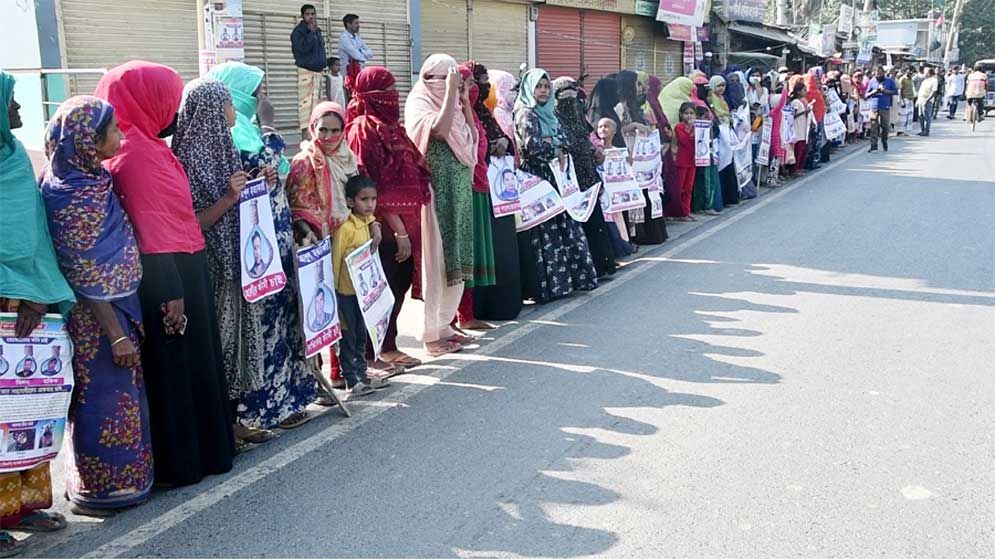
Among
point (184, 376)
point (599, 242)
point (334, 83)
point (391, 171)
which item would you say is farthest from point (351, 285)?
point (334, 83)

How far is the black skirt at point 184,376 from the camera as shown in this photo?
3959 millimetres

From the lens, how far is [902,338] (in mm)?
6297

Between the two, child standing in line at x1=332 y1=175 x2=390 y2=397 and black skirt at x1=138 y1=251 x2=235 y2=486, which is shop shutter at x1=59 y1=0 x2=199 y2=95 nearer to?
child standing in line at x1=332 y1=175 x2=390 y2=397

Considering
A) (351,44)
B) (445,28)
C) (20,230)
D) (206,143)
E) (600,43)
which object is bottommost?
(20,230)

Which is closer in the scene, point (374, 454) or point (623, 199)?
point (374, 454)

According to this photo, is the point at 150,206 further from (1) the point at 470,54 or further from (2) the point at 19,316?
(1) the point at 470,54

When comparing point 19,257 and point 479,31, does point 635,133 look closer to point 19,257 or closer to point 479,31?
point 19,257

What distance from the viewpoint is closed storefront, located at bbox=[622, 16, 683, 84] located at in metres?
27.0

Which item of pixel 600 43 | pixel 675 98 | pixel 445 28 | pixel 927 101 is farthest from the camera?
pixel 600 43

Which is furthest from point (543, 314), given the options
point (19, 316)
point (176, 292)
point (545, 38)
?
point (545, 38)

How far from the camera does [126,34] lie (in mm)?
12281

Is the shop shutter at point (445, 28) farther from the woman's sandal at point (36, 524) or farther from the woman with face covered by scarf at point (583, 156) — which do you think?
the woman's sandal at point (36, 524)

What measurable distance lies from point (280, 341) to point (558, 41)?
19616mm

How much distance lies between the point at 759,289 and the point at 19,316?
5.78 metres
